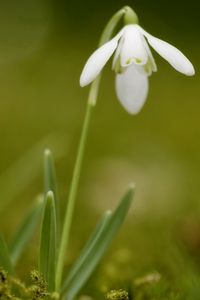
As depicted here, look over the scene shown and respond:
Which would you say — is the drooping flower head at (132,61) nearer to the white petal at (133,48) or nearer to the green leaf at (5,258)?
the white petal at (133,48)

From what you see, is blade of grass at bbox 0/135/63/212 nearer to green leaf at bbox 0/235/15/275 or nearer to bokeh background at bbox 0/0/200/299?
bokeh background at bbox 0/0/200/299

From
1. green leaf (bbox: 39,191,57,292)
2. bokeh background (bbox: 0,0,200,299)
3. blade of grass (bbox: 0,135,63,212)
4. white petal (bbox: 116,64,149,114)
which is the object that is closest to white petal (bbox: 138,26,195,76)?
white petal (bbox: 116,64,149,114)

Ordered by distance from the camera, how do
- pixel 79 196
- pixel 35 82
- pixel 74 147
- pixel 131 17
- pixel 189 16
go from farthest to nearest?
pixel 189 16, pixel 35 82, pixel 74 147, pixel 79 196, pixel 131 17

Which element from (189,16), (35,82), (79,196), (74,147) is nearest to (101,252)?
(79,196)

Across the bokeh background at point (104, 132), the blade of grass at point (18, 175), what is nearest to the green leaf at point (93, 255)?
the bokeh background at point (104, 132)

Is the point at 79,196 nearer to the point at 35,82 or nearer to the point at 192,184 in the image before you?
the point at 192,184

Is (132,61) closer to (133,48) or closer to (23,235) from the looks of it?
(133,48)

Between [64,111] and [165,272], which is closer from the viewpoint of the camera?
[165,272]
